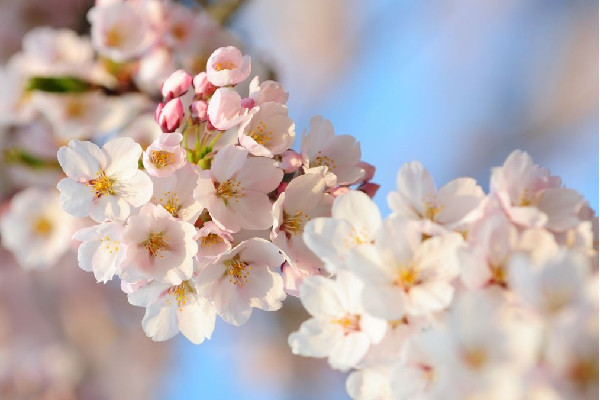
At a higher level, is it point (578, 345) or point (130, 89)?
point (130, 89)

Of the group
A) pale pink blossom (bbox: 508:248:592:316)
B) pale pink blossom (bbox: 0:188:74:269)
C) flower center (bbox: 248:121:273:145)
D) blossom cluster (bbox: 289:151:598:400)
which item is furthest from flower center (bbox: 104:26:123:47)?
pale pink blossom (bbox: 508:248:592:316)

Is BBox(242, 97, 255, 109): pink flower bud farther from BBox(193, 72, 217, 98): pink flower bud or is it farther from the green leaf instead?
the green leaf

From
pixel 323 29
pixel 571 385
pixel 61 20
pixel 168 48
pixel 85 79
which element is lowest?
pixel 571 385

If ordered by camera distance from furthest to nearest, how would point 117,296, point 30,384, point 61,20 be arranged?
point 117,296, point 30,384, point 61,20

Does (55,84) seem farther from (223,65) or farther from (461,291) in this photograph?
(461,291)

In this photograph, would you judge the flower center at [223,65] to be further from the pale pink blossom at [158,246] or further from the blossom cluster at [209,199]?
the pale pink blossom at [158,246]

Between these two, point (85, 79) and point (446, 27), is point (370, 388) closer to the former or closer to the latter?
point (85, 79)

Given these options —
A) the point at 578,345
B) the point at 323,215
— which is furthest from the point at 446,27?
the point at 578,345

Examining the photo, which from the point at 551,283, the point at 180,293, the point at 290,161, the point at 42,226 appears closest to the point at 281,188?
the point at 290,161
